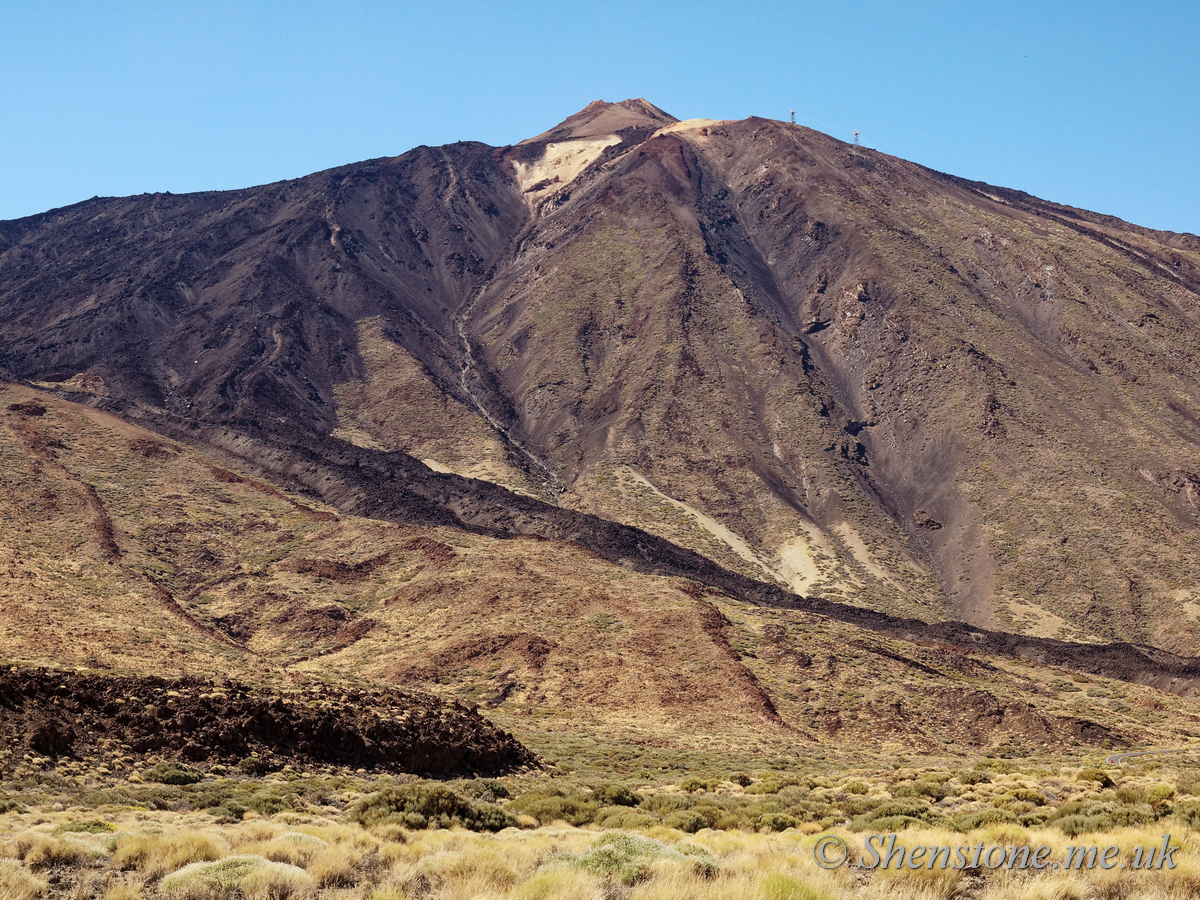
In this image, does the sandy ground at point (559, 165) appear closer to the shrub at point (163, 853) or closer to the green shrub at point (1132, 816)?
the green shrub at point (1132, 816)

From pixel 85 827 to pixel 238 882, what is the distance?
214 inches

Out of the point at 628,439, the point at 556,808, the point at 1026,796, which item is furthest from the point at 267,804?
the point at 628,439

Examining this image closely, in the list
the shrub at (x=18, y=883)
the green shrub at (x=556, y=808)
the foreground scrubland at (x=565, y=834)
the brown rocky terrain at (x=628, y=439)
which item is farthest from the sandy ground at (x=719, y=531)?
the shrub at (x=18, y=883)

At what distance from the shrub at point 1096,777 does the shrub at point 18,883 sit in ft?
62.2

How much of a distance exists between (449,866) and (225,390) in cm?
10222

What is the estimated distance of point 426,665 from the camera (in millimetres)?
45750

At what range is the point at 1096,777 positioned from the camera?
20.5 metres

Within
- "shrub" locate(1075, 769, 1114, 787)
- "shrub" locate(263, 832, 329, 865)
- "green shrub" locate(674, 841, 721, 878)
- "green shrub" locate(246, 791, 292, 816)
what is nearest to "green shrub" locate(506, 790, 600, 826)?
"green shrub" locate(246, 791, 292, 816)

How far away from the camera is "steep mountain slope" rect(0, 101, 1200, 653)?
8575cm

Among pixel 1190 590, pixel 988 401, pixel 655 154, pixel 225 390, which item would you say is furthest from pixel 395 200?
pixel 1190 590

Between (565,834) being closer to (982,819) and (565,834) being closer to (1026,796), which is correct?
(982,819)

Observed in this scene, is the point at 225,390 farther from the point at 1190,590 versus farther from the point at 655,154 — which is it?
the point at 1190,590

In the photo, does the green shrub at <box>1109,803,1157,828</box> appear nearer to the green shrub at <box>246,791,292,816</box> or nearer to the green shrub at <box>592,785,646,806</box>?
the green shrub at <box>592,785,646,806</box>

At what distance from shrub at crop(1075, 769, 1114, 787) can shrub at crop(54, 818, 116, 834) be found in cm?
1847
